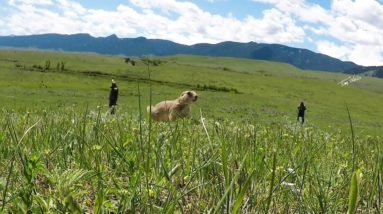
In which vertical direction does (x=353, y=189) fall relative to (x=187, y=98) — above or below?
above

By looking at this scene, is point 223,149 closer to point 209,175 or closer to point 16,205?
point 16,205

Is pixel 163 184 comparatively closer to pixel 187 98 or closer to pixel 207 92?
pixel 187 98

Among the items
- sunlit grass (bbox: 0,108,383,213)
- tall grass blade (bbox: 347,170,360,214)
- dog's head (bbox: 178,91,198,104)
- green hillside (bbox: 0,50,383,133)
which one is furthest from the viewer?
green hillside (bbox: 0,50,383,133)

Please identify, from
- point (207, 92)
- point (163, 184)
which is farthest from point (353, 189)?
point (207, 92)

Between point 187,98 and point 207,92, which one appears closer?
point 187,98

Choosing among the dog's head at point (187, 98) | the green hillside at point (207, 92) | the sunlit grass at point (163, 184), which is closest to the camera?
the sunlit grass at point (163, 184)

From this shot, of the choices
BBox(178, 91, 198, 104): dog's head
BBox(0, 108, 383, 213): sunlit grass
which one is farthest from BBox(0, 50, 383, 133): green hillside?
BBox(0, 108, 383, 213): sunlit grass

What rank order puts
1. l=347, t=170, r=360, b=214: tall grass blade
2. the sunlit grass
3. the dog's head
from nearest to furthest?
1. l=347, t=170, r=360, b=214: tall grass blade
2. the sunlit grass
3. the dog's head

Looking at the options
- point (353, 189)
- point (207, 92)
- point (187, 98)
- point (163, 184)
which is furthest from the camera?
point (207, 92)

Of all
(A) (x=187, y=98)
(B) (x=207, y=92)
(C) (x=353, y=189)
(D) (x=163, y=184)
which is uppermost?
(C) (x=353, y=189)

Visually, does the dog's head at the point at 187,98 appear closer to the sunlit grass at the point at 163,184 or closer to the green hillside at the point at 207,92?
the sunlit grass at the point at 163,184

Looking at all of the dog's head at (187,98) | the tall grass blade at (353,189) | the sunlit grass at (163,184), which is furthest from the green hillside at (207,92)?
the tall grass blade at (353,189)

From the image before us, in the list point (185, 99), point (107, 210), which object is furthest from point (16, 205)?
point (185, 99)

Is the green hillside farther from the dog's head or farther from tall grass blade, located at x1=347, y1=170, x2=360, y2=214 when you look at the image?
tall grass blade, located at x1=347, y1=170, x2=360, y2=214
